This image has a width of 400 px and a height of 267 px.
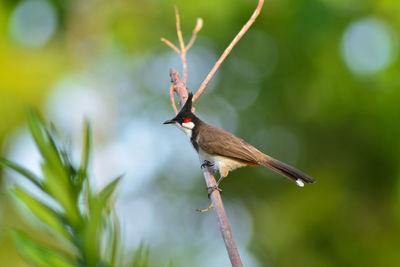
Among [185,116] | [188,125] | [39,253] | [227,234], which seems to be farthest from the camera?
[188,125]

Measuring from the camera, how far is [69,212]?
45cm

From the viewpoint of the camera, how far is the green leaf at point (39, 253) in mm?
404

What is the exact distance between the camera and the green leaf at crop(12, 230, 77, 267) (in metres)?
0.40

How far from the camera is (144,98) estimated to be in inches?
435

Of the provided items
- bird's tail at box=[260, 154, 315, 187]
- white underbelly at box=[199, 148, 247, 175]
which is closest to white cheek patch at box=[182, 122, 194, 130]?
white underbelly at box=[199, 148, 247, 175]

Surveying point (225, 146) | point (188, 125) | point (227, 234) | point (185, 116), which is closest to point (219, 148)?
point (225, 146)

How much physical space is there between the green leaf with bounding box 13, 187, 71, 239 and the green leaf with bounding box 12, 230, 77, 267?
21 millimetres

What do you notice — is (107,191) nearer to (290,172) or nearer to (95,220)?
(95,220)

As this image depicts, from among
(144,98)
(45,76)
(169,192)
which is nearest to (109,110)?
(45,76)

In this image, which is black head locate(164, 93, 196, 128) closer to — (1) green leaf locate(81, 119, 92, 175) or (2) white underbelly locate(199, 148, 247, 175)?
(2) white underbelly locate(199, 148, 247, 175)

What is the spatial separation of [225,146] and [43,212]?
2.98 m

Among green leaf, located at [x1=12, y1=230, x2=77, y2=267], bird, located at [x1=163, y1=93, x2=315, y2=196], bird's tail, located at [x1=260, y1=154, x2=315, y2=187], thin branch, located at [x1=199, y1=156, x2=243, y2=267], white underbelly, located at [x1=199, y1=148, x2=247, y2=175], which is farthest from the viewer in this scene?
white underbelly, located at [x1=199, y1=148, x2=247, y2=175]

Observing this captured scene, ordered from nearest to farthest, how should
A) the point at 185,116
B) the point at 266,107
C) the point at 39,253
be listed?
1. the point at 39,253
2. the point at 185,116
3. the point at 266,107

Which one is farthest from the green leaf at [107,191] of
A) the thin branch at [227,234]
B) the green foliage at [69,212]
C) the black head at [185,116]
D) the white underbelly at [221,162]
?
the white underbelly at [221,162]
